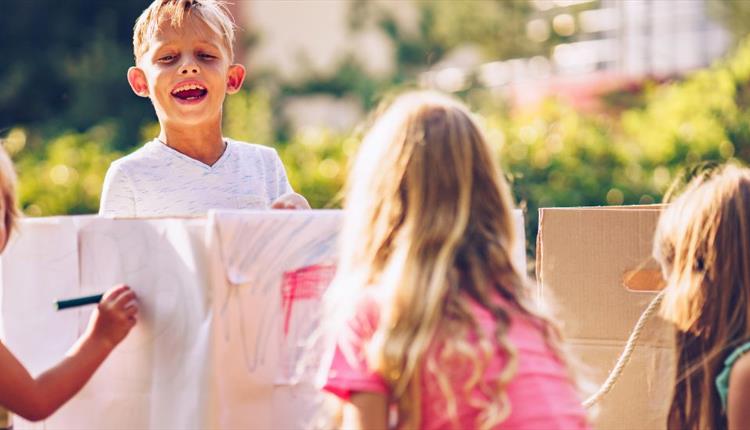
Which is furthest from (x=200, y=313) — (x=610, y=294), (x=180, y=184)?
(x=610, y=294)

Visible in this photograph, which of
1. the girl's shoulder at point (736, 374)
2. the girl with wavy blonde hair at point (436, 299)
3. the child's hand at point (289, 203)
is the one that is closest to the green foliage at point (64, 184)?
the child's hand at point (289, 203)

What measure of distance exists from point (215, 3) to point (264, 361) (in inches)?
38.7

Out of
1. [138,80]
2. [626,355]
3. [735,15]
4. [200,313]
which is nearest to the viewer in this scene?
[200,313]

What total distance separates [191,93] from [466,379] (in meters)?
1.11

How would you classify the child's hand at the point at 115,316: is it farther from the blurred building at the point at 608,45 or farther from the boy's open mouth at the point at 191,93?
the blurred building at the point at 608,45

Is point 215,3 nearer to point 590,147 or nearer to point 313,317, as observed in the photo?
point 313,317

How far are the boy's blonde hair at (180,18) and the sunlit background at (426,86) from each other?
121 cm

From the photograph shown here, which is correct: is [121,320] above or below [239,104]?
below

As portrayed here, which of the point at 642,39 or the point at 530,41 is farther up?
the point at 642,39

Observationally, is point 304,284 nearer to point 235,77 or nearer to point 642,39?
point 235,77

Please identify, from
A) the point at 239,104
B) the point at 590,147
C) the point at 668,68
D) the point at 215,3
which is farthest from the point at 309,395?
the point at 668,68

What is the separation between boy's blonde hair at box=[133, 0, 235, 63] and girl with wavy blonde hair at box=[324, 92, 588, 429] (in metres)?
0.80

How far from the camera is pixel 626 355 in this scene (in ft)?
7.27

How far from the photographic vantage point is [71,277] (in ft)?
6.94
